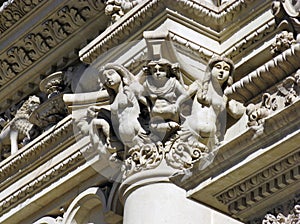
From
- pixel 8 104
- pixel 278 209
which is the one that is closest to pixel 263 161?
pixel 278 209

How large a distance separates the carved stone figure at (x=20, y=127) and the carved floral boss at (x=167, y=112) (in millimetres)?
2450

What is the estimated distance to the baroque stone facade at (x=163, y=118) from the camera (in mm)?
11461

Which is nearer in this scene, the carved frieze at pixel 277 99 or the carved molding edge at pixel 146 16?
the carved frieze at pixel 277 99

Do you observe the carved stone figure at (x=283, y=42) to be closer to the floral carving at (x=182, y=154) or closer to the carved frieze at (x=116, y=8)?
the floral carving at (x=182, y=154)

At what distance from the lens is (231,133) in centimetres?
1208

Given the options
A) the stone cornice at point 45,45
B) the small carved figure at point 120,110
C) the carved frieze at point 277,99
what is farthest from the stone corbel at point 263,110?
the stone cornice at point 45,45

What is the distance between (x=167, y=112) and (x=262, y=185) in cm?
106

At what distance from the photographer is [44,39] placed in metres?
14.9

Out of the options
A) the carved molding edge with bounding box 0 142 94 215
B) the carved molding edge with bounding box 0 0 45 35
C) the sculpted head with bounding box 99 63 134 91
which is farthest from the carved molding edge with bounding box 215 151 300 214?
the carved molding edge with bounding box 0 0 45 35

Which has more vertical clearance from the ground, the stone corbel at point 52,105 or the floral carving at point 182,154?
the stone corbel at point 52,105

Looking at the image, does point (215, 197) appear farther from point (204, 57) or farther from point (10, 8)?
point (10, 8)

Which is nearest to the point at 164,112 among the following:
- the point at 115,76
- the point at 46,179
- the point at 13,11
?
the point at 115,76

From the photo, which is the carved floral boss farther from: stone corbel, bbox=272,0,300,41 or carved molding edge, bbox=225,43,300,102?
stone corbel, bbox=272,0,300,41

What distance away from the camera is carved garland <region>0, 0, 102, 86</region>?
14.5 meters
